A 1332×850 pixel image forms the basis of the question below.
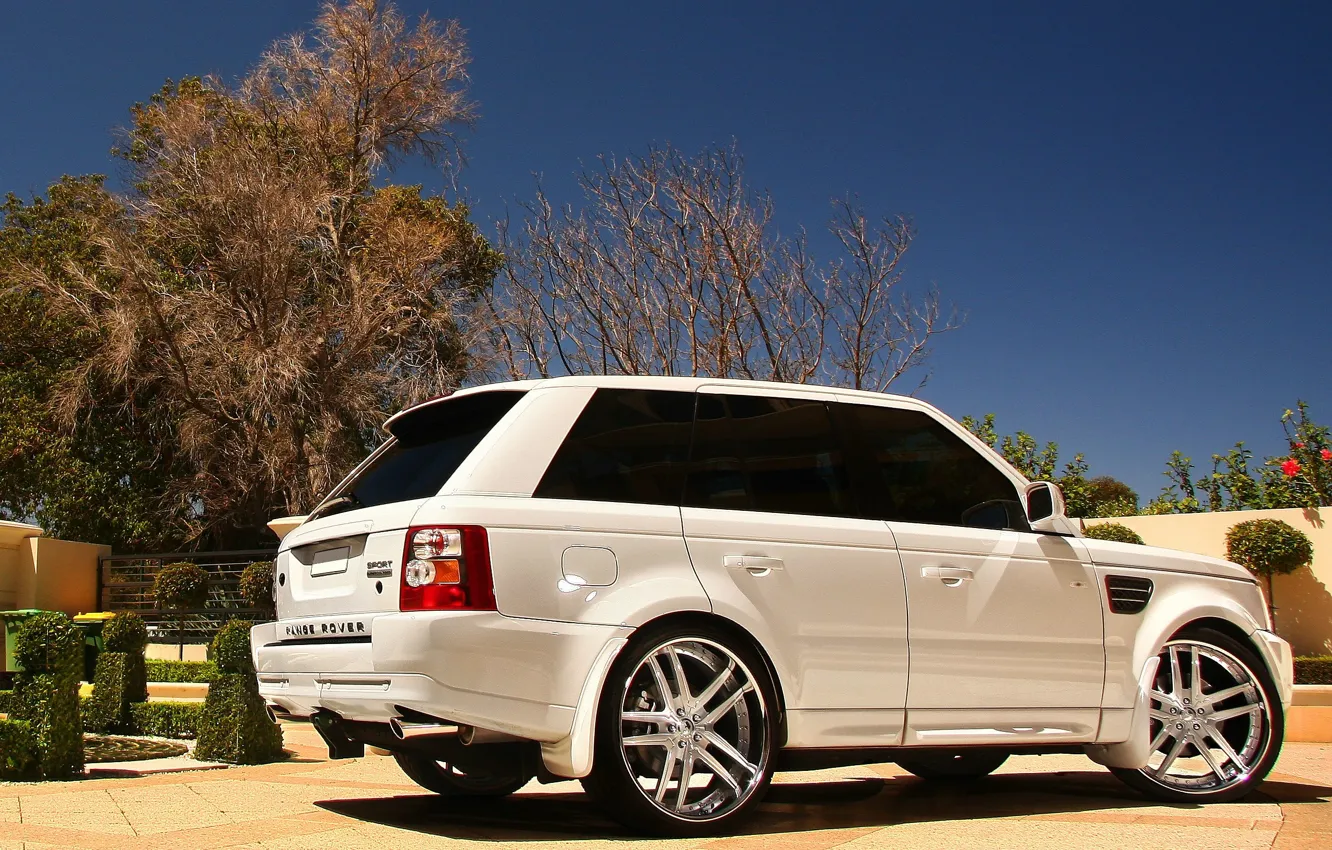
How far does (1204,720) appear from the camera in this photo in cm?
611

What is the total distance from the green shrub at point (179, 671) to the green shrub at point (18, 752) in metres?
9.93

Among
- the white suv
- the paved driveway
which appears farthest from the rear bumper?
the paved driveway

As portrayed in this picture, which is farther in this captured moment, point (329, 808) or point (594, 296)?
point (594, 296)

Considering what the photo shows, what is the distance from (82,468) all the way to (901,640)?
82.3 feet

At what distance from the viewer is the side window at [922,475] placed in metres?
5.59

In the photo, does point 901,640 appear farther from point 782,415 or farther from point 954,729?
point 782,415

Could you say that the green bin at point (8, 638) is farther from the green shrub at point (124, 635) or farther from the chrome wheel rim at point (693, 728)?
the chrome wheel rim at point (693, 728)

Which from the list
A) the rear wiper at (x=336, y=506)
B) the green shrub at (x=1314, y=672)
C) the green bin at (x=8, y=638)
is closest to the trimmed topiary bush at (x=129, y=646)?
the green bin at (x=8, y=638)

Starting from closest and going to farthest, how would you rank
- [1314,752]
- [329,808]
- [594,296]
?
[329,808]
[1314,752]
[594,296]

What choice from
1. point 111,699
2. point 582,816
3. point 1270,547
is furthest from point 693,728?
point 1270,547

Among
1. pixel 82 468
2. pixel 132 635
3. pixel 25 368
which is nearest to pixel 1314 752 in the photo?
pixel 132 635

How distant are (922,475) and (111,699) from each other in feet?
32.5

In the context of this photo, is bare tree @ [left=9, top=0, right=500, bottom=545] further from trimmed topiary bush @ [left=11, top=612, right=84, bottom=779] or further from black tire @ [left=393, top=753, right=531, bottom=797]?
black tire @ [left=393, top=753, right=531, bottom=797]

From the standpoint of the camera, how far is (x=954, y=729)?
210 inches
